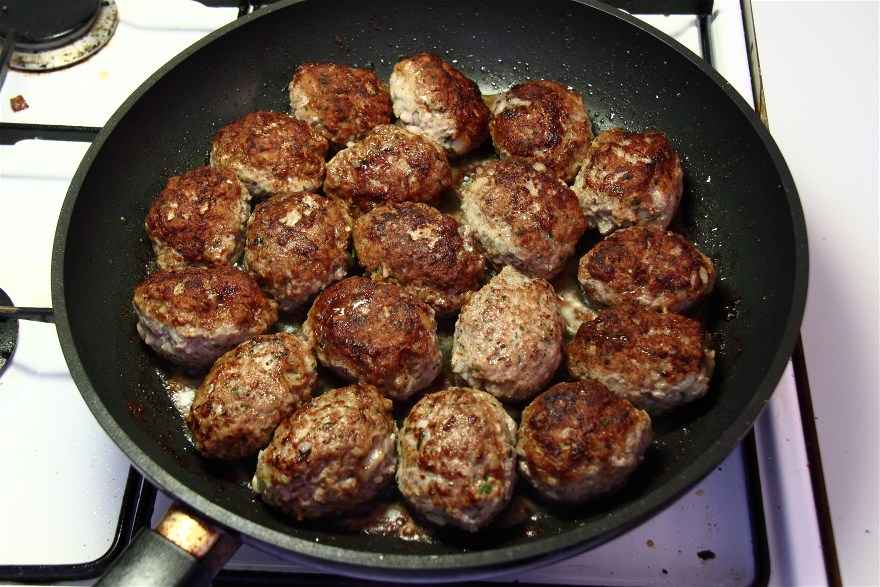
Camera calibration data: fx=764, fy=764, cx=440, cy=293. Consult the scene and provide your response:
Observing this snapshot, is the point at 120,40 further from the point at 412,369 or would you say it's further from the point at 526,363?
the point at 526,363

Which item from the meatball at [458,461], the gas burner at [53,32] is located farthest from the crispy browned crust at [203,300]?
the gas burner at [53,32]

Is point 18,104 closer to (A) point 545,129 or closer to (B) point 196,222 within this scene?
(B) point 196,222

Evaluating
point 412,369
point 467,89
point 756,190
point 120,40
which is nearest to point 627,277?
point 756,190

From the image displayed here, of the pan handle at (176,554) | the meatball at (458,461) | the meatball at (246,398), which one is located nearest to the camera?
the pan handle at (176,554)

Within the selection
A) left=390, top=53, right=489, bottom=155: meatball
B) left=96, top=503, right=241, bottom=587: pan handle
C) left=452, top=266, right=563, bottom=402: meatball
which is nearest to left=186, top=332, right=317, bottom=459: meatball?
left=96, top=503, right=241, bottom=587: pan handle

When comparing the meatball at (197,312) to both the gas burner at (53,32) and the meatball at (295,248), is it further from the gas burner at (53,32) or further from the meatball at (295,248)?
the gas burner at (53,32)

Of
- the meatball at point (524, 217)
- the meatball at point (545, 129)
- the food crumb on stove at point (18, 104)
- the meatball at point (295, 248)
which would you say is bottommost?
the food crumb on stove at point (18, 104)
